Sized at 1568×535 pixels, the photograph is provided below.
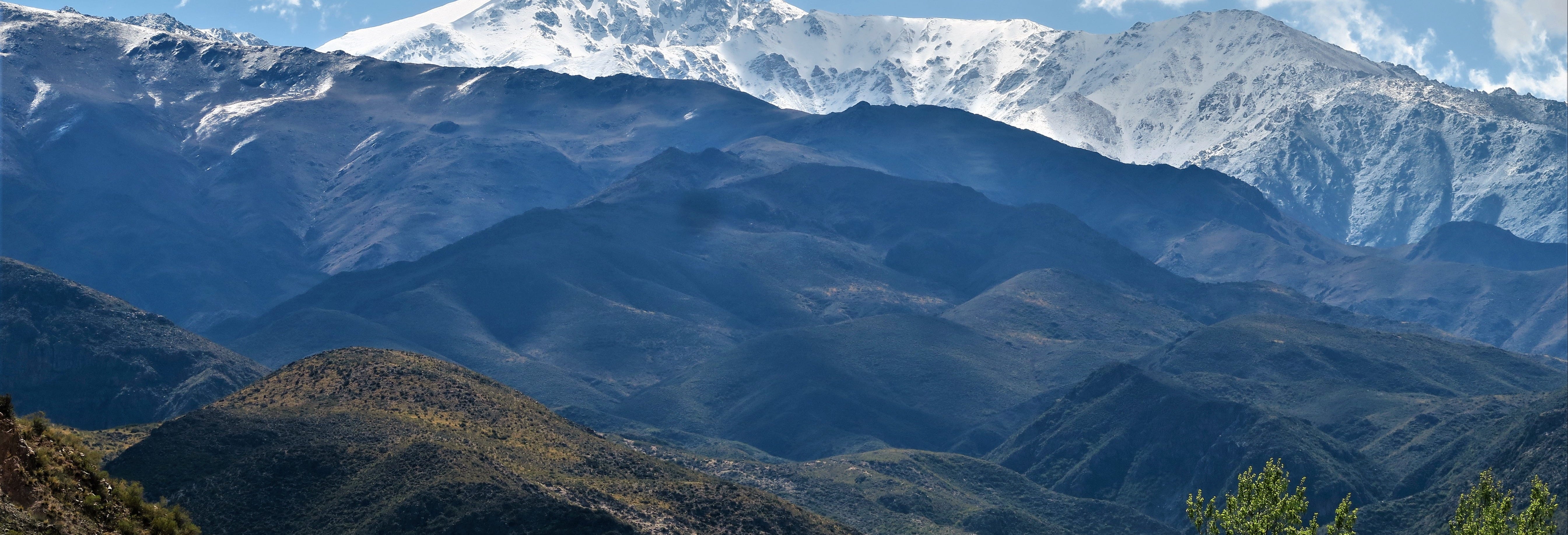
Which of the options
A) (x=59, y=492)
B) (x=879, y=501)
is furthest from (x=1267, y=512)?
(x=879, y=501)

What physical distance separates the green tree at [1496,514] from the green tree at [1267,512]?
513cm

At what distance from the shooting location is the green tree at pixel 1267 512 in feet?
200

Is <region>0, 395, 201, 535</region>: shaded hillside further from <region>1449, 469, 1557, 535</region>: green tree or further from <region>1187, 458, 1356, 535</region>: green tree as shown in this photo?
<region>1449, 469, 1557, 535</region>: green tree

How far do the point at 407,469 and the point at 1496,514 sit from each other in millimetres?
64556

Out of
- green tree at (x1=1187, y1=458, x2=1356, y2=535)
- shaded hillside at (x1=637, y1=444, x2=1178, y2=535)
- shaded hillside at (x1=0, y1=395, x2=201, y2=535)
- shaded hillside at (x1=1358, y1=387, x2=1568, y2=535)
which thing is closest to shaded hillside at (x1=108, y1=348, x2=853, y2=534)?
green tree at (x1=1187, y1=458, x2=1356, y2=535)

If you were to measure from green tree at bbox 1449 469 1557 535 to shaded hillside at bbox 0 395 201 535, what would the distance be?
48.4 meters

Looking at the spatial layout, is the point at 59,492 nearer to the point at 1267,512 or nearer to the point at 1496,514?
the point at 1267,512

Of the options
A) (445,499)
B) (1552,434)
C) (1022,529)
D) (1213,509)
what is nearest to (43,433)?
(1213,509)

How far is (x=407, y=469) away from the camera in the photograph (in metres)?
103

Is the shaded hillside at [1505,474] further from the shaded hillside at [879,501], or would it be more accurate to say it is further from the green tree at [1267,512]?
the green tree at [1267,512]

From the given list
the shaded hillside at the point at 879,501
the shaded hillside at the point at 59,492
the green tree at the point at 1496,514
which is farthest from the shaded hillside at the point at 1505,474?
the shaded hillside at the point at 59,492

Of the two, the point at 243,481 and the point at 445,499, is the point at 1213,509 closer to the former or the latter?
the point at 445,499

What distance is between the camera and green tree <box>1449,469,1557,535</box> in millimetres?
63844

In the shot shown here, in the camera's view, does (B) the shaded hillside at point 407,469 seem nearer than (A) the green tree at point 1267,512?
No
